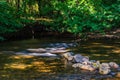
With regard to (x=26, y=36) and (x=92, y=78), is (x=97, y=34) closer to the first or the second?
(x=26, y=36)

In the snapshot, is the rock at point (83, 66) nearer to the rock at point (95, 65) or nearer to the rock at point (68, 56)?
the rock at point (95, 65)

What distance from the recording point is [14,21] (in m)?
19.8

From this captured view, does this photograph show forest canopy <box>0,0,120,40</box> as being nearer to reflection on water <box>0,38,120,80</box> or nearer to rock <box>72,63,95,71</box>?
reflection on water <box>0,38,120,80</box>

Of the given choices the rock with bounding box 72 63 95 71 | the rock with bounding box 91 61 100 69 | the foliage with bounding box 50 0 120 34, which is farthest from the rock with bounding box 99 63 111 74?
the foliage with bounding box 50 0 120 34

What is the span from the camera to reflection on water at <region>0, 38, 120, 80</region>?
11320 millimetres

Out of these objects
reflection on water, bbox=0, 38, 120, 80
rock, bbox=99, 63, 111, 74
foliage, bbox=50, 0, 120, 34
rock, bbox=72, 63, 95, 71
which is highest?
foliage, bbox=50, 0, 120, 34

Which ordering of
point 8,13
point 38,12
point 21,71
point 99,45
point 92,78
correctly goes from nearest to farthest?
point 92,78 → point 21,71 → point 99,45 → point 8,13 → point 38,12

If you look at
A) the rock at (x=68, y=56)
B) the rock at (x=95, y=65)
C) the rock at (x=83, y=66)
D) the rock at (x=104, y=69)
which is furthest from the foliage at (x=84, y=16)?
the rock at (x=104, y=69)

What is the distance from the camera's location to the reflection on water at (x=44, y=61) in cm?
1132

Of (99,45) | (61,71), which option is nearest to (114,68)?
(61,71)

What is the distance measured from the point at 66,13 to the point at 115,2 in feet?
13.9

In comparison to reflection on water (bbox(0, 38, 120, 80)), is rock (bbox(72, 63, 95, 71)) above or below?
above

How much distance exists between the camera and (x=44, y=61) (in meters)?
13.5

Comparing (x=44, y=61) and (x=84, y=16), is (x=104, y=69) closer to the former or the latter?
(x=44, y=61)
